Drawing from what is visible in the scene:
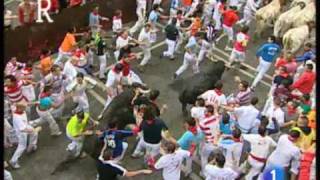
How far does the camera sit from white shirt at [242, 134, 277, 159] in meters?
13.4

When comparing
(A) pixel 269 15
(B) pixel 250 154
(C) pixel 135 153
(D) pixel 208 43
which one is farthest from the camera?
(A) pixel 269 15

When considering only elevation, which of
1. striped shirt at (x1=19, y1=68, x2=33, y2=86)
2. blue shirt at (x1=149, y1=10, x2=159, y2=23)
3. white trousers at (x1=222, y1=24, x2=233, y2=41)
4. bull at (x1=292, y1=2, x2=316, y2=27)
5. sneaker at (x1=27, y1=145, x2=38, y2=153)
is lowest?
sneaker at (x1=27, y1=145, x2=38, y2=153)

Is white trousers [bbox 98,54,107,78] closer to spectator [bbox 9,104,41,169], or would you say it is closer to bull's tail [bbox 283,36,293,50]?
spectator [bbox 9,104,41,169]

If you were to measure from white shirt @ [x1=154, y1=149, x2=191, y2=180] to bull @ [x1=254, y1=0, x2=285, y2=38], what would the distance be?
777cm

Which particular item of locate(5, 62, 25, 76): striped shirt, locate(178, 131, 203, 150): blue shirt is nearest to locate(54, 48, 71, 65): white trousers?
locate(5, 62, 25, 76): striped shirt

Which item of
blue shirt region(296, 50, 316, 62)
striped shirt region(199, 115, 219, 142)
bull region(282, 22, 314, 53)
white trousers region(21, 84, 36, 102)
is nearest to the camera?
striped shirt region(199, 115, 219, 142)

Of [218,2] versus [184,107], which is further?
[218,2]

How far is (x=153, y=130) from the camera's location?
1384 cm

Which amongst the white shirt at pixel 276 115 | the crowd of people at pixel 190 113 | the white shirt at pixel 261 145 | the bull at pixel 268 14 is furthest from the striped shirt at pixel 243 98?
the bull at pixel 268 14

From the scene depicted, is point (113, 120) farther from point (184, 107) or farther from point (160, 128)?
point (184, 107)

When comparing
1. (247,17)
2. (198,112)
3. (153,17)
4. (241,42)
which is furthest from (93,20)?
(198,112)

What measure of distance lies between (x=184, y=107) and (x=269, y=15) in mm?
5013

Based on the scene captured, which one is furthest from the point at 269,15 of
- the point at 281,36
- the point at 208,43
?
the point at 208,43

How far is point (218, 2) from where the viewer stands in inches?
813
